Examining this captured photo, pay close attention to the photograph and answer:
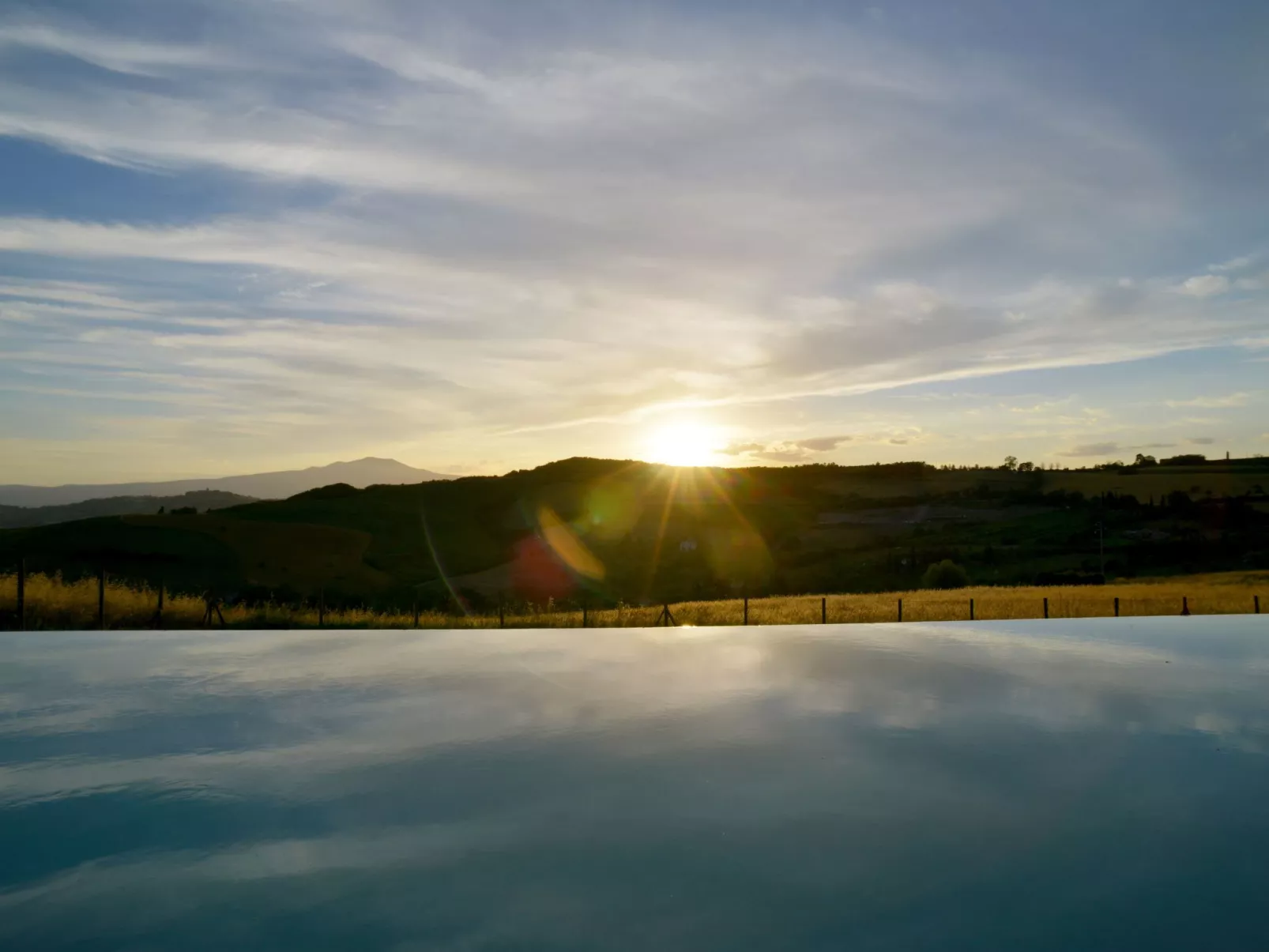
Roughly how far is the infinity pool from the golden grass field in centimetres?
890

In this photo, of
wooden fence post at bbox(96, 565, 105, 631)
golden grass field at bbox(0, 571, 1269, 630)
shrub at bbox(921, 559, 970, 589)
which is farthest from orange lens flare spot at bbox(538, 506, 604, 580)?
wooden fence post at bbox(96, 565, 105, 631)

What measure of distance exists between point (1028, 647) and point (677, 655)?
605 centimetres

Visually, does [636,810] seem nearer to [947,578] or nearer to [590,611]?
[590,611]

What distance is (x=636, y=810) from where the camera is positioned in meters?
6.48

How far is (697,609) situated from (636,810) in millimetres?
26261

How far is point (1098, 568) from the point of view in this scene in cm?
6594

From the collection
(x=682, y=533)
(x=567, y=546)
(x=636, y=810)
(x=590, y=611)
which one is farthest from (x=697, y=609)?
(x=682, y=533)

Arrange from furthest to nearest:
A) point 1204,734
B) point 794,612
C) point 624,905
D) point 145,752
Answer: point 794,612 → point 1204,734 → point 145,752 → point 624,905

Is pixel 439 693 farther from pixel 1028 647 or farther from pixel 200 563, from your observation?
pixel 200 563

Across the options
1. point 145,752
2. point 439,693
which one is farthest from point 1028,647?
point 145,752

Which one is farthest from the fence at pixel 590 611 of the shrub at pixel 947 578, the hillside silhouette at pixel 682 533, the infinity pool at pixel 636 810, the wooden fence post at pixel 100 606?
the hillside silhouette at pixel 682 533

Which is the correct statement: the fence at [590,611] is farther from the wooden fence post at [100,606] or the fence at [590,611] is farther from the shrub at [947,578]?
the shrub at [947,578]

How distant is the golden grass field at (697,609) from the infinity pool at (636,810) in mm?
8903

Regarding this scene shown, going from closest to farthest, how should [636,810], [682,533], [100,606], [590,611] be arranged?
[636,810] → [100,606] → [590,611] → [682,533]
